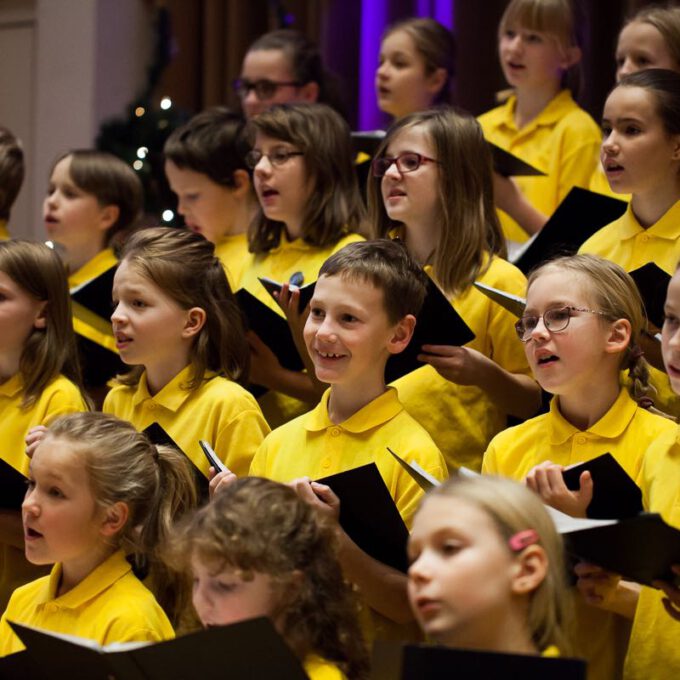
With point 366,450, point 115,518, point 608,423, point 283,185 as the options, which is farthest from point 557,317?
point 283,185

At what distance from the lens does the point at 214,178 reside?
3.77 m

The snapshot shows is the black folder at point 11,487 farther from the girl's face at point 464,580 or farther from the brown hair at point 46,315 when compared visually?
the girl's face at point 464,580

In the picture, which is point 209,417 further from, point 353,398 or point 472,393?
point 472,393

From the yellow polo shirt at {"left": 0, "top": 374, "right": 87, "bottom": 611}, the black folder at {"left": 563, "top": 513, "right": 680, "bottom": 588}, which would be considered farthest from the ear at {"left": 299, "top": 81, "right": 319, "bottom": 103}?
the black folder at {"left": 563, "top": 513, "right": 680, "bottom": 588}

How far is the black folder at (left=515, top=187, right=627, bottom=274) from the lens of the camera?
2918 millimetres

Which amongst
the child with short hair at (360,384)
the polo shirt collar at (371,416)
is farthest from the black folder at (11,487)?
the polo shirt collar at (371,416)

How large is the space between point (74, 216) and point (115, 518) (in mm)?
1629

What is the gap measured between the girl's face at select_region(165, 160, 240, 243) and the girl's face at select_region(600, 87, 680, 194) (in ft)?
4.09

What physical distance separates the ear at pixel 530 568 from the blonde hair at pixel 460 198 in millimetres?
1173

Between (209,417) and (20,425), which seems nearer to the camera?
(209,417)

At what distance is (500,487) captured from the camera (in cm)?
185

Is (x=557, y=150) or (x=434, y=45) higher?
(x=434, y=45)

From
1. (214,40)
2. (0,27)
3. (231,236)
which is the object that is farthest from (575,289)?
(0,27)

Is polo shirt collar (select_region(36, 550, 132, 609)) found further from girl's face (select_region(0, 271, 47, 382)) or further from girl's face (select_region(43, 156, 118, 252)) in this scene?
girl's face (select_region(43, 156, 118, 252))
